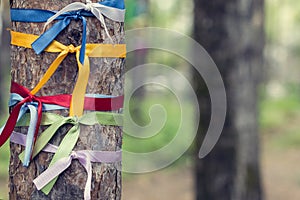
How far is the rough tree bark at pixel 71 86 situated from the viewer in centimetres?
222

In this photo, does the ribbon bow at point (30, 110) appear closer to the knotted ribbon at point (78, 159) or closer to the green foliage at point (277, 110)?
the knotted ribbon at point (78, 159)

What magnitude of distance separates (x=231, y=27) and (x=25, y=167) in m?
4.01

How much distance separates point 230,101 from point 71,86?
3.95 meters

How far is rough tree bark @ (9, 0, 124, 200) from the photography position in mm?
2221

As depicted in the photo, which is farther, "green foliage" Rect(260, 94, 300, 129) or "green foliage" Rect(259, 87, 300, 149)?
"green foliage" Rect(260, 94, 300, 129)

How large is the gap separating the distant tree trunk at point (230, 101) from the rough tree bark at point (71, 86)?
3.75 m

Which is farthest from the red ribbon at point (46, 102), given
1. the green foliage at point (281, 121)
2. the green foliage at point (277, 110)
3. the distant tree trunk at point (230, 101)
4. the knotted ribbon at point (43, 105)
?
the green foliage at point (277, 110)

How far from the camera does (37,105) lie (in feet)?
7.33

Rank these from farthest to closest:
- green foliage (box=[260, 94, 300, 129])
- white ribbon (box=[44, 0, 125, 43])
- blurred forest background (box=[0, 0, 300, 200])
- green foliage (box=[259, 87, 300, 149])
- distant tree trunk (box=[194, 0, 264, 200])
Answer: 1. green foliage (box=[260, 94, 300, 129])
2. green foliage (box=[259, 87, 300, 149])
3. blurred forest background (box=[0, 0, 300, 200])
4. distant tree trunk (box=[194, 0, 264, 200])
5. white ribbon (box=[44, 0, 125, 43])

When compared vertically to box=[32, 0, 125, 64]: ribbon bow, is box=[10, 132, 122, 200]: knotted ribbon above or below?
below

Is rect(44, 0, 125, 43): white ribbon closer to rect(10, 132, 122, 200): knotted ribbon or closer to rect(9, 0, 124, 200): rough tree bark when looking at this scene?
rect(9, 0, 124, 200): rough tree bark

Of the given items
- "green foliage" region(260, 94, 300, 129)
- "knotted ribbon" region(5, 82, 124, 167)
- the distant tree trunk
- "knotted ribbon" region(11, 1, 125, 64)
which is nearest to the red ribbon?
"knotted ribbon" region(5, 82, 124, 167)

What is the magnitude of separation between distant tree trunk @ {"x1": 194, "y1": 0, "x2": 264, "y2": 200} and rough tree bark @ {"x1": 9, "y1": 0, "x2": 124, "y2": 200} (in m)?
3.75

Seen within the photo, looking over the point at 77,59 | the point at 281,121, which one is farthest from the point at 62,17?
the point at 281,121
